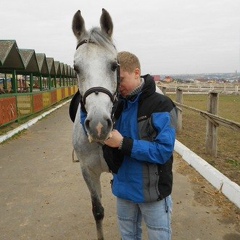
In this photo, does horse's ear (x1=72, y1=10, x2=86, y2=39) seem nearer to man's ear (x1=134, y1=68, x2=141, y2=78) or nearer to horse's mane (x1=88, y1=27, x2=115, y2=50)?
horse's mane (x1=88, y1=27, x2=115, y2=50)

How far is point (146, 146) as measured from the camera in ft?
6.06

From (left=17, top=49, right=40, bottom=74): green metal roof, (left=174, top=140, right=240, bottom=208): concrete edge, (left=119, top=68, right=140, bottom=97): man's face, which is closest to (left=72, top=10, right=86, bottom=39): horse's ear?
(left=119, top=68, right=140, bottom=97): man's face

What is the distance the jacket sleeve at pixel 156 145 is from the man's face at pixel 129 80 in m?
0.26

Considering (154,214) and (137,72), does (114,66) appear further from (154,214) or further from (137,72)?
(154,214)

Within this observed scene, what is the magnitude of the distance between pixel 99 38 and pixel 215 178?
3.34 m

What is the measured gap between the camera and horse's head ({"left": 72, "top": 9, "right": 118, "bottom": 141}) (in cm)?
164

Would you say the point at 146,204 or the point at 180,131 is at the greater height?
the point at 146,204

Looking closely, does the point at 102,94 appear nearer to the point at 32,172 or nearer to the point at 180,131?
the point at 32,172

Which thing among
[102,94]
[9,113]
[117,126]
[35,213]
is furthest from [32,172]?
[9,113]

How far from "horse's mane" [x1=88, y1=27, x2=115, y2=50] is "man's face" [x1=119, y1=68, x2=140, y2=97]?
215 millimetres

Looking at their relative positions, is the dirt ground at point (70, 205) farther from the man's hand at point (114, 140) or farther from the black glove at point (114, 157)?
the man's hand at point (114, 140)

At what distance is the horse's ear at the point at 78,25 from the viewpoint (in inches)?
80.8

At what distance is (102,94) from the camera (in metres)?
1.72

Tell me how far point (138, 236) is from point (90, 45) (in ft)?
5.17
